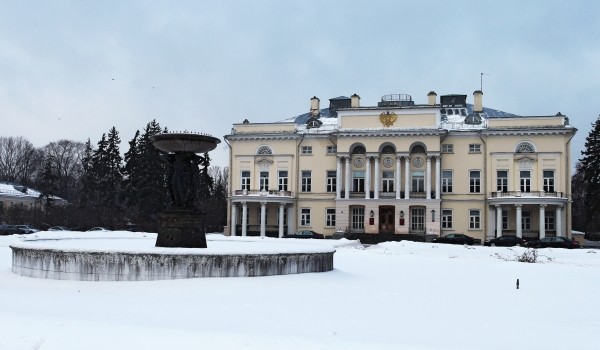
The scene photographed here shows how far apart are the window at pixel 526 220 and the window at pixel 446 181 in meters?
6.22

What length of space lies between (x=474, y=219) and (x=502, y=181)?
392 cm

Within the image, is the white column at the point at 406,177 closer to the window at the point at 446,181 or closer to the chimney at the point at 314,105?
the window at the point at 446,181

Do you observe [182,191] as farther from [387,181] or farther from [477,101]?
[477,101]

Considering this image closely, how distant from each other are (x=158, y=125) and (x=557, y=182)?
4171 centimetres

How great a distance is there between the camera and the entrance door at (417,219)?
1929 inches

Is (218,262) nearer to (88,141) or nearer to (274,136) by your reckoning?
(274,136)

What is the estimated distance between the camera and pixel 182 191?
51.7ft

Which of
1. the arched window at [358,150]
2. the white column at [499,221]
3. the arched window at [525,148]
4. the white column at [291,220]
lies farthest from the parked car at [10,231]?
the arched window at [525,148]

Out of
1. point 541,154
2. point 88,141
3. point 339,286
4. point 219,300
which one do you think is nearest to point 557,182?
point 541,154

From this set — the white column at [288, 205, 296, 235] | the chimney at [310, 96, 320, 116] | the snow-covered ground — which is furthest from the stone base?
the chimney at [310, 96, 320, 116]

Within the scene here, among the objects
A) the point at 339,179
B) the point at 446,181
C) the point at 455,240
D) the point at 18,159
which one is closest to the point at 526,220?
the point at 446,181

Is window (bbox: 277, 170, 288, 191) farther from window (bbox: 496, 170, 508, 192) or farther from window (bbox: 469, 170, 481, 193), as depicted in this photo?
window (bbox: 496, 170, 508, 192)

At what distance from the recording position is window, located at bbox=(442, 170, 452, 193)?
49.6 meters

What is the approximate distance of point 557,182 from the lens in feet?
154
